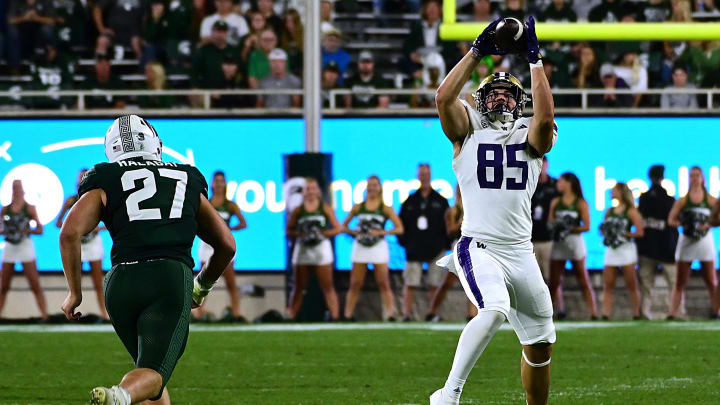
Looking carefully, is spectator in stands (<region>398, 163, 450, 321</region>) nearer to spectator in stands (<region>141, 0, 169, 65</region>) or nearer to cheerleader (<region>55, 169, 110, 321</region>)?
cheerleader (<region>55, 169, 110, 321</region>)

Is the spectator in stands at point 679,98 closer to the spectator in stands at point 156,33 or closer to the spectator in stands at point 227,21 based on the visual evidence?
the spectator in stands at point 227,21

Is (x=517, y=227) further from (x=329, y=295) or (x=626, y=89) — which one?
(x=626, y=89)

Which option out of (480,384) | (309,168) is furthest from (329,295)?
(480,384)

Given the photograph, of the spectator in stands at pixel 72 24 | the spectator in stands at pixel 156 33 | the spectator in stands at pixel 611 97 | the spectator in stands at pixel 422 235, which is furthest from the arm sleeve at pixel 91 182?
the spectator in stands at pixel 72 24

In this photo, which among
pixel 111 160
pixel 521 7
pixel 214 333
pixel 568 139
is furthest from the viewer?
pixel 521 7

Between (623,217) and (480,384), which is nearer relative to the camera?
(480,384)

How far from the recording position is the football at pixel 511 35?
563cm

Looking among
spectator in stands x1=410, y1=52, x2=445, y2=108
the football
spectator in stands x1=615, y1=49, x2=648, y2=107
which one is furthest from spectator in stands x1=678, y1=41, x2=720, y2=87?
the football

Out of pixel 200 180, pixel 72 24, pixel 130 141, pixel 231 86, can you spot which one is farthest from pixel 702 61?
pixel 130 141

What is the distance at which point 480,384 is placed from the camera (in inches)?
321

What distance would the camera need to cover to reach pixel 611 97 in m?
15.6

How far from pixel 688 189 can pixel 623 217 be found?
2.73 feet

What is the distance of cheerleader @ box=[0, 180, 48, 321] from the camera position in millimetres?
14438

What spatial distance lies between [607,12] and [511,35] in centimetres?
1160
